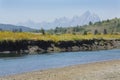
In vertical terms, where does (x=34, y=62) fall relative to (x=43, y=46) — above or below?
below

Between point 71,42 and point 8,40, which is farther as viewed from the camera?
point 71,42

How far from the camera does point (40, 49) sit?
306ft

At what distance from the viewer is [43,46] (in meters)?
96.1

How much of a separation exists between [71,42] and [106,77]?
73771 mm

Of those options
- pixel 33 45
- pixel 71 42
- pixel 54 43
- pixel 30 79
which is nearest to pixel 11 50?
pixel 33 45

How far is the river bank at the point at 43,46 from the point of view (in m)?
85.9

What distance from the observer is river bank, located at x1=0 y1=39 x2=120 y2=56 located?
85875mm

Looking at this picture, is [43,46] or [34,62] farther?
[43,46]

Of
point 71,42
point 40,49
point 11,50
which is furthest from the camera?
point 71,42

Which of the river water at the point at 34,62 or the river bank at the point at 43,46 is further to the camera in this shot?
the river bank at the point at 43,46

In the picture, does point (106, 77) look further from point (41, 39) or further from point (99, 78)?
point (41, 39)

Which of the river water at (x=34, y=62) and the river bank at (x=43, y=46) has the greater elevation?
the river bank at (x=43, y=46)

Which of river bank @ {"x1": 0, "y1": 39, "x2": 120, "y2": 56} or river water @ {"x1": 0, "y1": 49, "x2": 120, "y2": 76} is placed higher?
river bank @ {"x1": 0, "y1": 39, "x2": 120, "y2": 56}

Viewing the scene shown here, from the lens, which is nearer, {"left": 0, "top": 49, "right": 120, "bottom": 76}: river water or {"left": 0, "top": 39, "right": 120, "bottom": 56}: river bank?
{"left": 0, "top": 49, "right": 120, "bottom": 76}: river water
